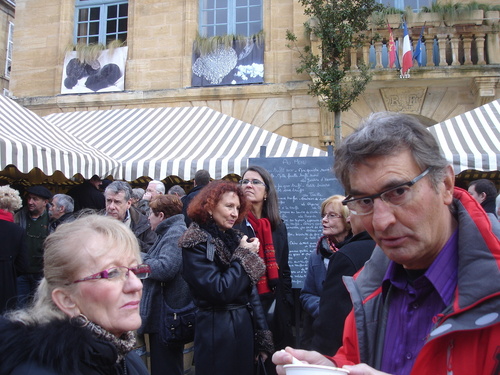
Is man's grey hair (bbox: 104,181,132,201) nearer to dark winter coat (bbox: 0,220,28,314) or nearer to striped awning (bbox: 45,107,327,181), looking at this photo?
dark winter coat (bbox: 0,220,28,314)

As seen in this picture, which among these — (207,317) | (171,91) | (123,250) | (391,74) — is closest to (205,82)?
(171,91)

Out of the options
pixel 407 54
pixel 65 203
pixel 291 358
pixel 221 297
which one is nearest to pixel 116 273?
pixel 291 358

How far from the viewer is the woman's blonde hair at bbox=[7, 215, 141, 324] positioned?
152cm

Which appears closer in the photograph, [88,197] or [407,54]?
[88,197]

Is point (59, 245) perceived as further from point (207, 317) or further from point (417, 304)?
point (207, 317)

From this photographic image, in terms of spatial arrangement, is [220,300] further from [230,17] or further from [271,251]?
[230,17]

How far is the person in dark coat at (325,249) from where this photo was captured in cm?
319

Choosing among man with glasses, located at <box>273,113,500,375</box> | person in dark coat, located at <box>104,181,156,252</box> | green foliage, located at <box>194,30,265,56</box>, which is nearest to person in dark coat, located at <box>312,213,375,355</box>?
man with glasses, located at <box>273,113,500,375</box>

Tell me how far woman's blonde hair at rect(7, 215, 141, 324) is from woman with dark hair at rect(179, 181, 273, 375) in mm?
1132

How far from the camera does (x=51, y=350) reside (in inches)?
51.3

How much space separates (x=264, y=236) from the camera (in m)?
3.51

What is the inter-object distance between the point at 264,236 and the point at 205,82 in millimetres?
8354

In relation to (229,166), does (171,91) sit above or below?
above

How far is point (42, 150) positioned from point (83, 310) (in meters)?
4.77
